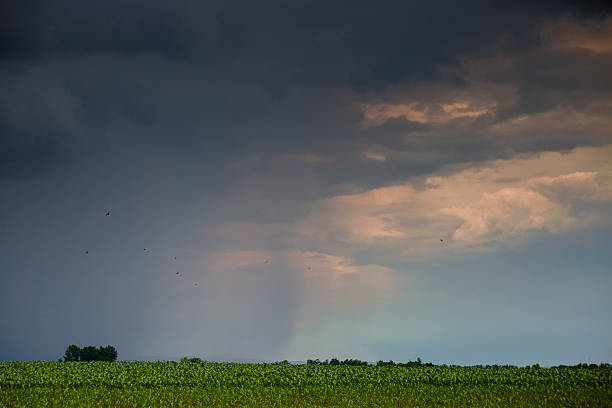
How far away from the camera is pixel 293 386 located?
45.5 m

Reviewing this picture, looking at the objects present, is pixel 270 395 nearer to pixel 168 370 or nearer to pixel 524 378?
pixel 168 370

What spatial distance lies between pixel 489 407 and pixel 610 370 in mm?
21620

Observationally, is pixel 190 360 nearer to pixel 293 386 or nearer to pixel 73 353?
pixel 293 386

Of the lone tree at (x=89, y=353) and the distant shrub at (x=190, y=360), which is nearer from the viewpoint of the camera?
the distant shrub at (x=190, y=360)

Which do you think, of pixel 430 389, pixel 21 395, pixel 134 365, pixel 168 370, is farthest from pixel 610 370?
pixel 21 395

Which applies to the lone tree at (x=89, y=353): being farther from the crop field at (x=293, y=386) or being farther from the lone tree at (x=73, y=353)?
the crop field at (x=293, y=386)

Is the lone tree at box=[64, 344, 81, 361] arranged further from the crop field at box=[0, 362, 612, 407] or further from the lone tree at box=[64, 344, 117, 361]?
the crop field at box=[0, 362, 612, 407]

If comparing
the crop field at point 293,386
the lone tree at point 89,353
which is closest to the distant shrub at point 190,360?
the crop field at point 293,386

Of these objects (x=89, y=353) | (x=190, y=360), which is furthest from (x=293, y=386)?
(x=89, y=353)

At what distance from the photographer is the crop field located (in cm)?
3950

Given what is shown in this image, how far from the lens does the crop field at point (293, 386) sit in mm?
39500

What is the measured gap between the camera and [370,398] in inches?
1613

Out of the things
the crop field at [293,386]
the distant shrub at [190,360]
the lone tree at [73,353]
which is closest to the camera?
the crop field at [293,386]

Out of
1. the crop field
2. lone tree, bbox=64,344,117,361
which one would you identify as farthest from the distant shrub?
lone tree, bbox=64,344,117,361
